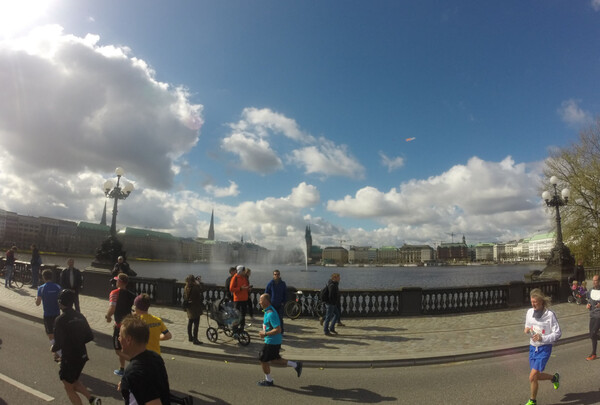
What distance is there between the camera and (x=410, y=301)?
13680 millimetres

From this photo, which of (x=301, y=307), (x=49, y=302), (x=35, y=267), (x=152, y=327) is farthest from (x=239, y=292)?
(x=35, y=267)

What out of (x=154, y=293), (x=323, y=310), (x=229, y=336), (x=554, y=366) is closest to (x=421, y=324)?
(x=323, y=310)

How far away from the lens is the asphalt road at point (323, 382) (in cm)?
568

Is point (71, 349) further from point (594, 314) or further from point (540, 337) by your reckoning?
point (594, 314)

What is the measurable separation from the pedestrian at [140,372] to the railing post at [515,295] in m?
17.1

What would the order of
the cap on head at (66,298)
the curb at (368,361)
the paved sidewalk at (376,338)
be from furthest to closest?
the paved sidewalk at (376,338) < the curb at (368,361) < the cap on head at (66,298)

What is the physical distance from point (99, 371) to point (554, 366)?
32.6 feet

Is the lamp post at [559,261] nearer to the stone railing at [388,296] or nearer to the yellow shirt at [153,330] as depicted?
the stone railing at [388,296]

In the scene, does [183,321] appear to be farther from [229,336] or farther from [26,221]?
[26,221]

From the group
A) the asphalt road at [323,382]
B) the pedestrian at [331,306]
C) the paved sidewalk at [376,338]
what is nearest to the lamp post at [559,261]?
the paved sidewalk at [376,338]

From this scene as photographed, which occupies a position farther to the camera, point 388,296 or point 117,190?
point 117,190

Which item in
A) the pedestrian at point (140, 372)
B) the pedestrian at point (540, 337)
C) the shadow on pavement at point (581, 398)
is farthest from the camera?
the shadow on pavement at point (581, 398)

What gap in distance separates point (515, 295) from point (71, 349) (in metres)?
17.6

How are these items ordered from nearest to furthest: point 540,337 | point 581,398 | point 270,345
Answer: point 540,337 < point 581,398 < point 270,345
